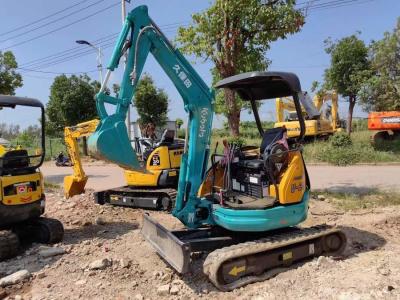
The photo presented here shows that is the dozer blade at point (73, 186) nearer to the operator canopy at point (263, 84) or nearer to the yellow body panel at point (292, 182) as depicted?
the operator canopy at point (263, 84)

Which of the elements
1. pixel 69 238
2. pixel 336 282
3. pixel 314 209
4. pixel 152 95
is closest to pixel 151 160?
pixel 69 238

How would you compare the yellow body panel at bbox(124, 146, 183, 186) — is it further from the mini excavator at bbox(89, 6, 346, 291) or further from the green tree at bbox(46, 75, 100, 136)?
the green tree at bbox(46, 75, 100, 136)

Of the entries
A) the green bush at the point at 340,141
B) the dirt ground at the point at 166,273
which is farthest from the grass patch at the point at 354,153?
the dirt ground at the point at 166,273

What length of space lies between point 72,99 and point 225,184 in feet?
64.9

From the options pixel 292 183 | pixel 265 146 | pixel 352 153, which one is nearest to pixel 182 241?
pixel 292 183

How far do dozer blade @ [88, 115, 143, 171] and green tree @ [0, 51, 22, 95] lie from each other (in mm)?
11697

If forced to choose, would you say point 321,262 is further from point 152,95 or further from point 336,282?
point 152,95

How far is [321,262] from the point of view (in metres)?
5.06

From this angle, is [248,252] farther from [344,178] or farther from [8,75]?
[8,75]

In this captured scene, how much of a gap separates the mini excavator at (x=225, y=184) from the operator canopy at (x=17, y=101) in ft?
6.67

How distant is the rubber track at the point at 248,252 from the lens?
181 inches

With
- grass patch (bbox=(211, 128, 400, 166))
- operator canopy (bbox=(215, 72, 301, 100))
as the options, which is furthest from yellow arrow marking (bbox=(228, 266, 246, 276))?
grass patch (bbox=(211, 128, 400, 166))

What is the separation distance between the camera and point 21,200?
6219mm

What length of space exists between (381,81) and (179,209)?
14.1 meters
